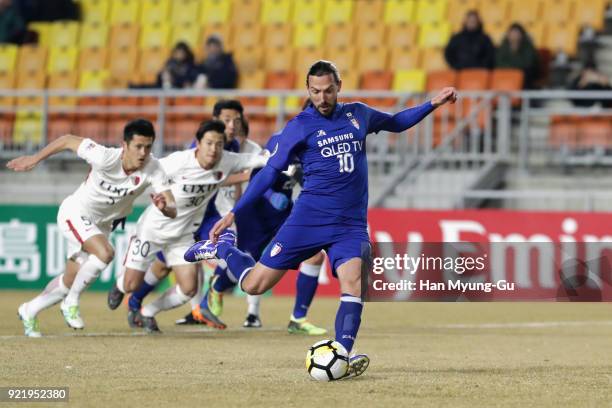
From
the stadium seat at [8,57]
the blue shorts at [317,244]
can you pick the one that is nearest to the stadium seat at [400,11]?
the stadium seat at [8,57]

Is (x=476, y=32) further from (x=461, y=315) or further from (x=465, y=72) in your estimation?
(x=461, y=315)

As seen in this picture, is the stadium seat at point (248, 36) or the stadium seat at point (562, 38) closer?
the stadium seat at point (562, 38)

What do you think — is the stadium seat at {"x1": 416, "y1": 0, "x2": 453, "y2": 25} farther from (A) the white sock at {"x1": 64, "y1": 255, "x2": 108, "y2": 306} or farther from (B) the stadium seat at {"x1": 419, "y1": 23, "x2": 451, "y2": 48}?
(A) the white sock at {"x1": 64, "y1": 255, "x2": 108, "y2": 306}

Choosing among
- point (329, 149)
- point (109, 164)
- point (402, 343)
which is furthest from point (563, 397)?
point (109, 164)

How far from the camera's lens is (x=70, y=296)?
42.2ft

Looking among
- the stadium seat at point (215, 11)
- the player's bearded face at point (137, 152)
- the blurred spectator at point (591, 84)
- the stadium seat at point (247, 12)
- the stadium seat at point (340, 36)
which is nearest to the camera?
the player's bearded face at point (137, 152)

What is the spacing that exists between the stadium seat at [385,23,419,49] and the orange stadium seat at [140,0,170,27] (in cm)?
461

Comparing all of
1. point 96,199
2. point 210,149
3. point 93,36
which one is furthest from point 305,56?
point 96,199

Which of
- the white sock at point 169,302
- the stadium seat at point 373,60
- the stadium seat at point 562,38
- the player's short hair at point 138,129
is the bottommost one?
the white sock at point 169,302

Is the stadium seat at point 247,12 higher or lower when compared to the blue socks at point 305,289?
higher

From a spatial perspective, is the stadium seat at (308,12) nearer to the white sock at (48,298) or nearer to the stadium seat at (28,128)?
the stadium seat at (28,128)

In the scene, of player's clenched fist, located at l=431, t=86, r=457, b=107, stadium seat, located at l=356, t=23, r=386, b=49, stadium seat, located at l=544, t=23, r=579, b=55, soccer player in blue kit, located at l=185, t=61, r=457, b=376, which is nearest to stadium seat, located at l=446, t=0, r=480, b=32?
stadium seat, located at l=356, t=23, r=386, b=49

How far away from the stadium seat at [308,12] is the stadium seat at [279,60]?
29.6 inches

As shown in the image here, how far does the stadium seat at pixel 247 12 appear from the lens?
2527cm
